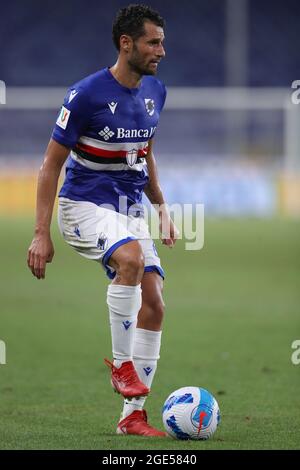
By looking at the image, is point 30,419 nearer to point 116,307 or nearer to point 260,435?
point 116,307

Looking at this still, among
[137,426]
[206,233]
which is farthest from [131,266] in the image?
[206,233]

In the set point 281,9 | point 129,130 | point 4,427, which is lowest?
point 4,427

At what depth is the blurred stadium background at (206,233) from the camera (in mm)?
6812

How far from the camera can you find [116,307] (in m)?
5.58

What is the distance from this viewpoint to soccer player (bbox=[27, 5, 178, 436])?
5.59m

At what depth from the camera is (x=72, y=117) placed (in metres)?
5.69

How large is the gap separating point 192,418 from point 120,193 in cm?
135

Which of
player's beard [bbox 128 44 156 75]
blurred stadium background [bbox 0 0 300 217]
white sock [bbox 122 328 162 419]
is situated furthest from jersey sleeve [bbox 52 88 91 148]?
blurred stadium background [bbox 0 0 300 217]

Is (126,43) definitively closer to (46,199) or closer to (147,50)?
(147,50)

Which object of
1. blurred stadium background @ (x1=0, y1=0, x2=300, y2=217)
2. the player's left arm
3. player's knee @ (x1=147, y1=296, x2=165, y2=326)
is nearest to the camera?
player's knee @ (x1=147, y1=296, x2=165, y2=326)

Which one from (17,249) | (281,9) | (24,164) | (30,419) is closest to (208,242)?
(17,249)

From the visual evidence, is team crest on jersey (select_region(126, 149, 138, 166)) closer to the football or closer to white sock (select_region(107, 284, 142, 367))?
white sock (select_region(107, 284, 142, 367))

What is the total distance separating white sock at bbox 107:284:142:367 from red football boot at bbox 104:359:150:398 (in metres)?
0.03

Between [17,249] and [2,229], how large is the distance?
3.55m
